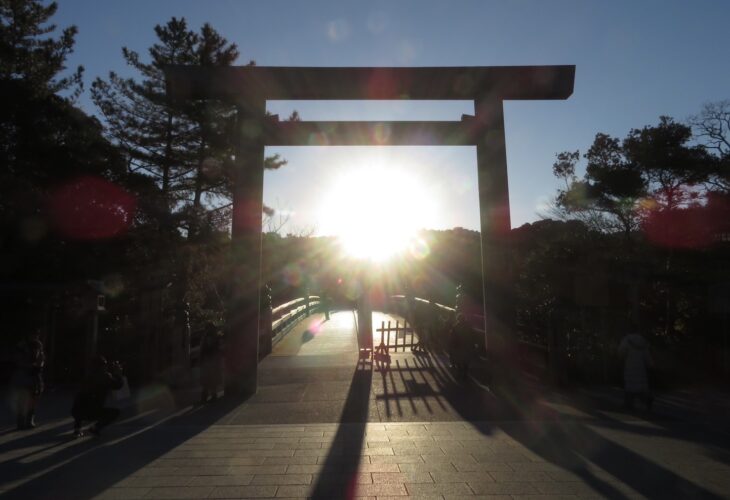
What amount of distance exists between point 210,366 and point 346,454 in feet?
15.9

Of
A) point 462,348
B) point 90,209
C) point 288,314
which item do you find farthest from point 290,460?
point 288,314

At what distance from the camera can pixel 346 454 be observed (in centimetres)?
658

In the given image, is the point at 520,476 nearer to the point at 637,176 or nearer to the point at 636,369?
the point at 636,369

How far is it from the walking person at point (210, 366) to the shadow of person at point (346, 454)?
244cm

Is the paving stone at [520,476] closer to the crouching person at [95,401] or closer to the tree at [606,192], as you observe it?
the crouching person at [95,401]

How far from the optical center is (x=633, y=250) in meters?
19.3

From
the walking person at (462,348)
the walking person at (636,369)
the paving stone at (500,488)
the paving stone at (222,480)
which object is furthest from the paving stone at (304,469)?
the walking person at (462,348)

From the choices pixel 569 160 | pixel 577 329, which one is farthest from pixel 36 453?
pixel 569 160

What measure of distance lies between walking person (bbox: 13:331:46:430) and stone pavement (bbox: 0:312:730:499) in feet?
0.91

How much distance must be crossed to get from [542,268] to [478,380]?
6.72 metres

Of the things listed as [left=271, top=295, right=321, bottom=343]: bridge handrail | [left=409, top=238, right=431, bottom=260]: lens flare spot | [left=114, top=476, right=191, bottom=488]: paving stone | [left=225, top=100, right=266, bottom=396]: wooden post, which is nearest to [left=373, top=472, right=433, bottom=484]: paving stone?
[left=114, top=476, right=191, bottom=488]: paving stone

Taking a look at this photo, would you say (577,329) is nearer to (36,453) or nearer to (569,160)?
(36,453)

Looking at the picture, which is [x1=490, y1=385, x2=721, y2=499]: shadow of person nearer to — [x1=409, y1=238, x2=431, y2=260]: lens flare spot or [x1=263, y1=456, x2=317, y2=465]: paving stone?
[x1=263, y1=456, x2=317, y2=465]: paving stone

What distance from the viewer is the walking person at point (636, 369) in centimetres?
910
